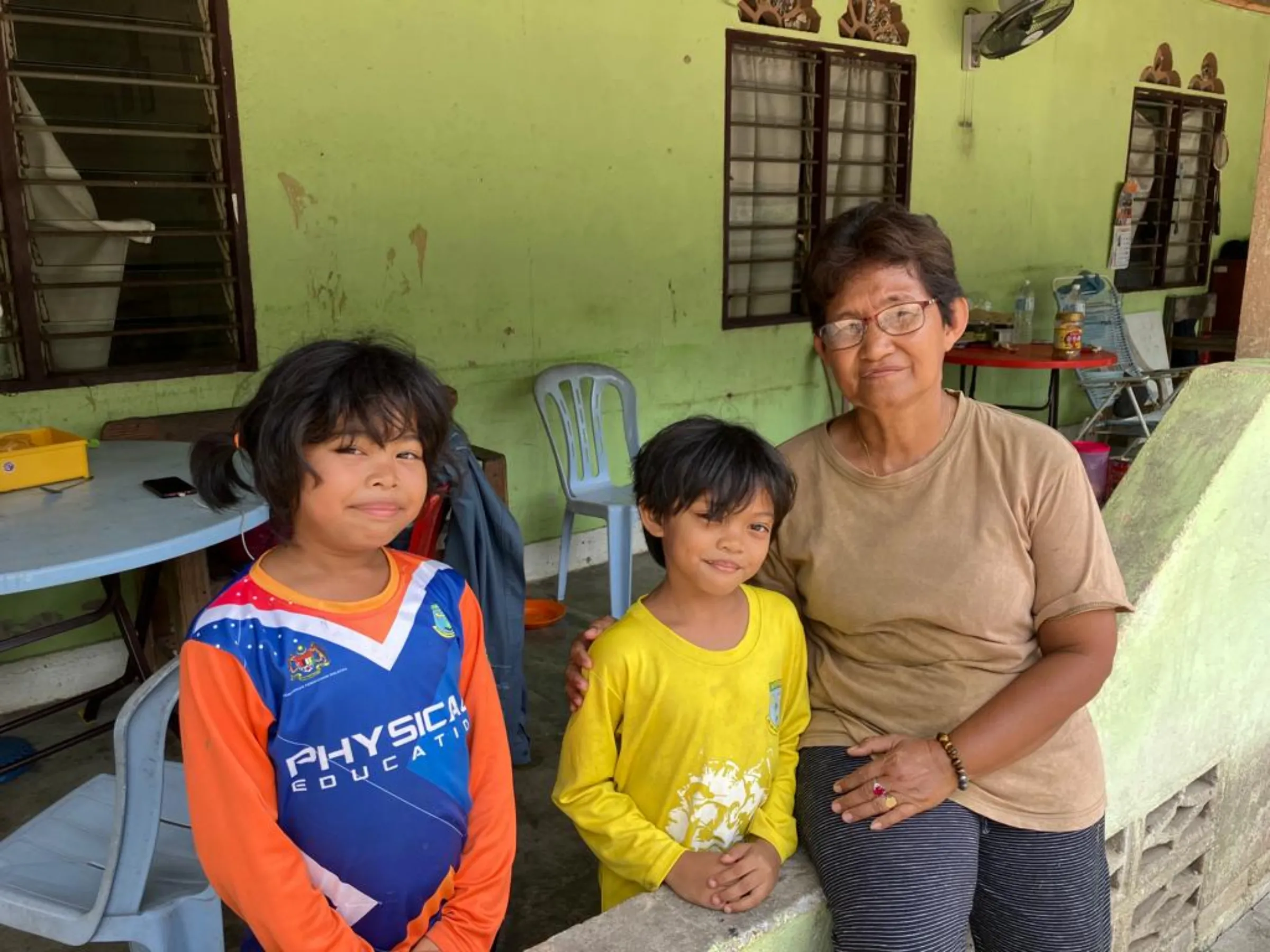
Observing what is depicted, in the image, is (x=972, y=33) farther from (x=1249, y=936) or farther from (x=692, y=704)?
(x=692, y=704)

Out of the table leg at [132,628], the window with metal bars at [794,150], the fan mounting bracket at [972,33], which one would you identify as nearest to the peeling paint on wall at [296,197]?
the table leg at [132,628]

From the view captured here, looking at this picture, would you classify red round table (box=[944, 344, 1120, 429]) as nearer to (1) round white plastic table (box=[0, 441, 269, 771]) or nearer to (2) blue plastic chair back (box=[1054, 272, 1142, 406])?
(2) blue plastic chair back (box=[1054, 272, 1142, 406])

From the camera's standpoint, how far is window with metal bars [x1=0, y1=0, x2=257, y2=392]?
2.94 m

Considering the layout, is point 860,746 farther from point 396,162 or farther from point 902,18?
point 902,18

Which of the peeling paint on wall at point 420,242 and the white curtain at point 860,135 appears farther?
the white curtain at point 860,135

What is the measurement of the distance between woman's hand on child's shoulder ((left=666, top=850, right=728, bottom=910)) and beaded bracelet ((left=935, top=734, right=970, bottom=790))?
13.2 inches

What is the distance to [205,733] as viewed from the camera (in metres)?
1.05

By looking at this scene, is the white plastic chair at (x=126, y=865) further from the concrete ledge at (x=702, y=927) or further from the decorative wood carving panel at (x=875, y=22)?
the decorative wood carving panel at (x=875, y=22)

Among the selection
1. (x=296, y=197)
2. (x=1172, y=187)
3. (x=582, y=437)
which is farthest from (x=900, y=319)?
(x=1172, y=187)

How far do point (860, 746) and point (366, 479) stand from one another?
791mm

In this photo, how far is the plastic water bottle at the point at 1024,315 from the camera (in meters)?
6.04

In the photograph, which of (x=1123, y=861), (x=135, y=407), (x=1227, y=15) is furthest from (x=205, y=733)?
(x=1227, y=15)

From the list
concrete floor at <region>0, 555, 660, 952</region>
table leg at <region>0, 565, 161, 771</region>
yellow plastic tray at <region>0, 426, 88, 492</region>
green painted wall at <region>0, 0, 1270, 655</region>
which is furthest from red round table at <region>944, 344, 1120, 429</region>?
yellow plastic tray at <region>0, 426, 88, 492</region>

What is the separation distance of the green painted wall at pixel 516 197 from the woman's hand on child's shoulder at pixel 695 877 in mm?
2606
